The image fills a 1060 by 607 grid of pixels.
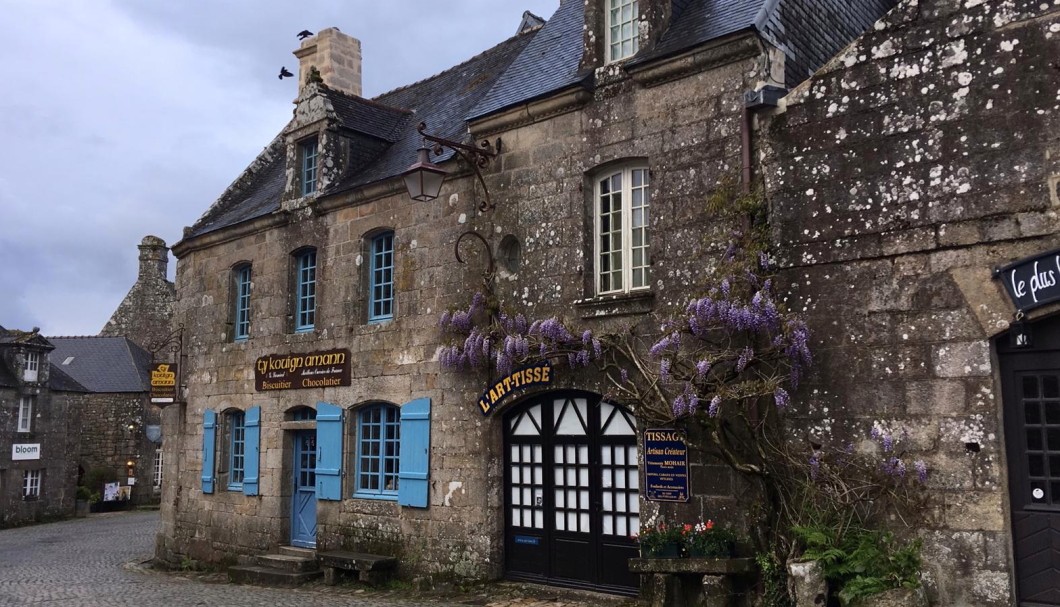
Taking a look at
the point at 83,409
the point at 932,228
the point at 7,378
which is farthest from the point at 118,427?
the point at 932,228

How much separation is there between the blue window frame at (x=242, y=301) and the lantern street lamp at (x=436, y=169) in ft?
17.2

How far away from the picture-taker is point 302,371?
13281 mm

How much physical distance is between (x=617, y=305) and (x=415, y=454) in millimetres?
3445

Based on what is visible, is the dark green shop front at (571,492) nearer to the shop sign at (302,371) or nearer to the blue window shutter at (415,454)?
the blue window shutter at (415,454)

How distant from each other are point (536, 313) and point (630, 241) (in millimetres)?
1361

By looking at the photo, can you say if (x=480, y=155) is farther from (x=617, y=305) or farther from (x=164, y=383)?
(x=164, y=383)

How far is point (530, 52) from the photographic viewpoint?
12.1m

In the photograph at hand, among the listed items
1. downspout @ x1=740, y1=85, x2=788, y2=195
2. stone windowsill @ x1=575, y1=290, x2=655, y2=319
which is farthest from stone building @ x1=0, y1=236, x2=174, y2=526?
downspout @ x1=740, y1=85, x2=788, y2=195

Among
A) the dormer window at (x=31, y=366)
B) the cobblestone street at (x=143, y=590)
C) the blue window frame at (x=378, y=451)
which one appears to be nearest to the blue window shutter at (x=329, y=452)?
the blue window frame at (x=378, y=451)

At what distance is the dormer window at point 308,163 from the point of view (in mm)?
14016

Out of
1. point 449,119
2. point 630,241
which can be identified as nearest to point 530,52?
point 449,119

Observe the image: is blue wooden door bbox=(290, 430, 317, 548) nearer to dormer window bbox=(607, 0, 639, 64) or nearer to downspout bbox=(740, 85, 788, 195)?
dormer window bbox=(607, 0, 639, 64)

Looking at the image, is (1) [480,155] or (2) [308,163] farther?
(2) [308,163]

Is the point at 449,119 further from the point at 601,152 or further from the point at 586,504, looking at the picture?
the point at 586,504
